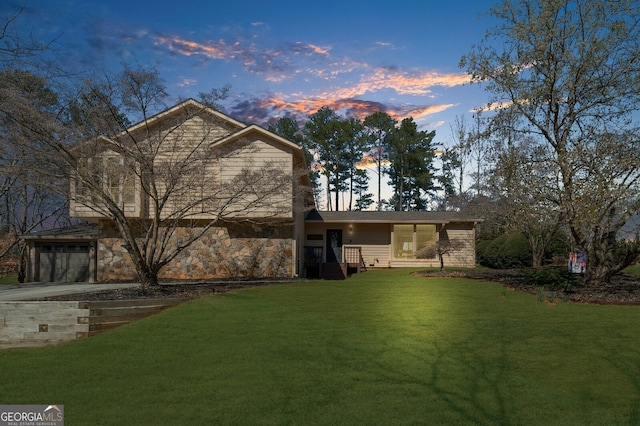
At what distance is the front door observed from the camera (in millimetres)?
27969

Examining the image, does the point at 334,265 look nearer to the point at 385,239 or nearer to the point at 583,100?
the point at 385,239

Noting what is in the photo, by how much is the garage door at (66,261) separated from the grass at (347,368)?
41.0 ft

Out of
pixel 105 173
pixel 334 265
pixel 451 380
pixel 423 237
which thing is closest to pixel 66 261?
pixel 105 173

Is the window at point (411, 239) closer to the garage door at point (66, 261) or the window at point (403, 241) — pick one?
the window at point (403, 241)

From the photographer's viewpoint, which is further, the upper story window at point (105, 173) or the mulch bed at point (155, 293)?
the upper story window at point (105, 173)

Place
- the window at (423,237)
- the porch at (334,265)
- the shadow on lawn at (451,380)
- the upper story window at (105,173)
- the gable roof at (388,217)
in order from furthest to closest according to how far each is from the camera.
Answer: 1. the window at (423,237)
2. the gable roof at (388,217)
3. the porch at (334,265)
4. the upper story window at (105,173)
5. the shadow on lawn at (451,380)

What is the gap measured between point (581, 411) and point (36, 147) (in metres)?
14.4

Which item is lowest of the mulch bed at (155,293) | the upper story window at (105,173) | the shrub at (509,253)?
the mulch bed at (155,293)

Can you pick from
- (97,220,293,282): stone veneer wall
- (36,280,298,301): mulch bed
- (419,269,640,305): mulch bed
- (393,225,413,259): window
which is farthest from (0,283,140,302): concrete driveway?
(393,225,413,259): window

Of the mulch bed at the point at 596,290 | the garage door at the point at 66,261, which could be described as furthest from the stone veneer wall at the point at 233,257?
the mulch bed at the point at 596,290

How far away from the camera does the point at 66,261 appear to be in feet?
70.0

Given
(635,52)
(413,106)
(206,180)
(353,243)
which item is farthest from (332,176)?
(635,52)

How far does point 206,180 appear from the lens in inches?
659

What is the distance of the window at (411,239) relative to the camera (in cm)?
2797
